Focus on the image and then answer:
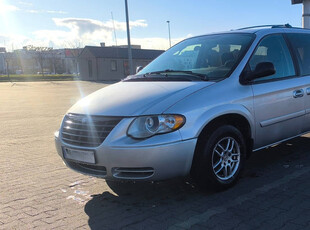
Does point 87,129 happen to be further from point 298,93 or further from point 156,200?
point 298,93

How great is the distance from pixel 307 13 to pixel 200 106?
789 centimetres

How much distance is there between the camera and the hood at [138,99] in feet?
11.2

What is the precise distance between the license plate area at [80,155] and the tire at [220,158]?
1.07 m

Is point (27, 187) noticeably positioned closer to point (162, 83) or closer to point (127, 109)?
point (127, 109)

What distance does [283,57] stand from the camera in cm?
471

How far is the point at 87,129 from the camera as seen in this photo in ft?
11.5

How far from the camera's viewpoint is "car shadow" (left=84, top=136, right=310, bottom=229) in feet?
10.6

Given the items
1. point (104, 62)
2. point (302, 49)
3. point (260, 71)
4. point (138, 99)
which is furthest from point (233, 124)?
point (104, 62)

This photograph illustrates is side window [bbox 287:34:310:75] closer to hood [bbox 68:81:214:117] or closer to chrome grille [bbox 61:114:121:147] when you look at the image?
hood [bbox 68:81:214:117]

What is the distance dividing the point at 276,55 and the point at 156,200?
2.60m

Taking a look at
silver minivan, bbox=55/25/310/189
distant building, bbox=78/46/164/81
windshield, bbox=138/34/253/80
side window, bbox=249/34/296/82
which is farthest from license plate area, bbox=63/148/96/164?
distant building, bbox=78/46/164/81

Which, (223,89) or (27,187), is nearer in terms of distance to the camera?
(223,89)

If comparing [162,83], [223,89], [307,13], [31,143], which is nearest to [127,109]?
[162,83]

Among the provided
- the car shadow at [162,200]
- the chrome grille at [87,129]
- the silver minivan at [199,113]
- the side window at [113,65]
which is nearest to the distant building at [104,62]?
the side window at [113,65]
